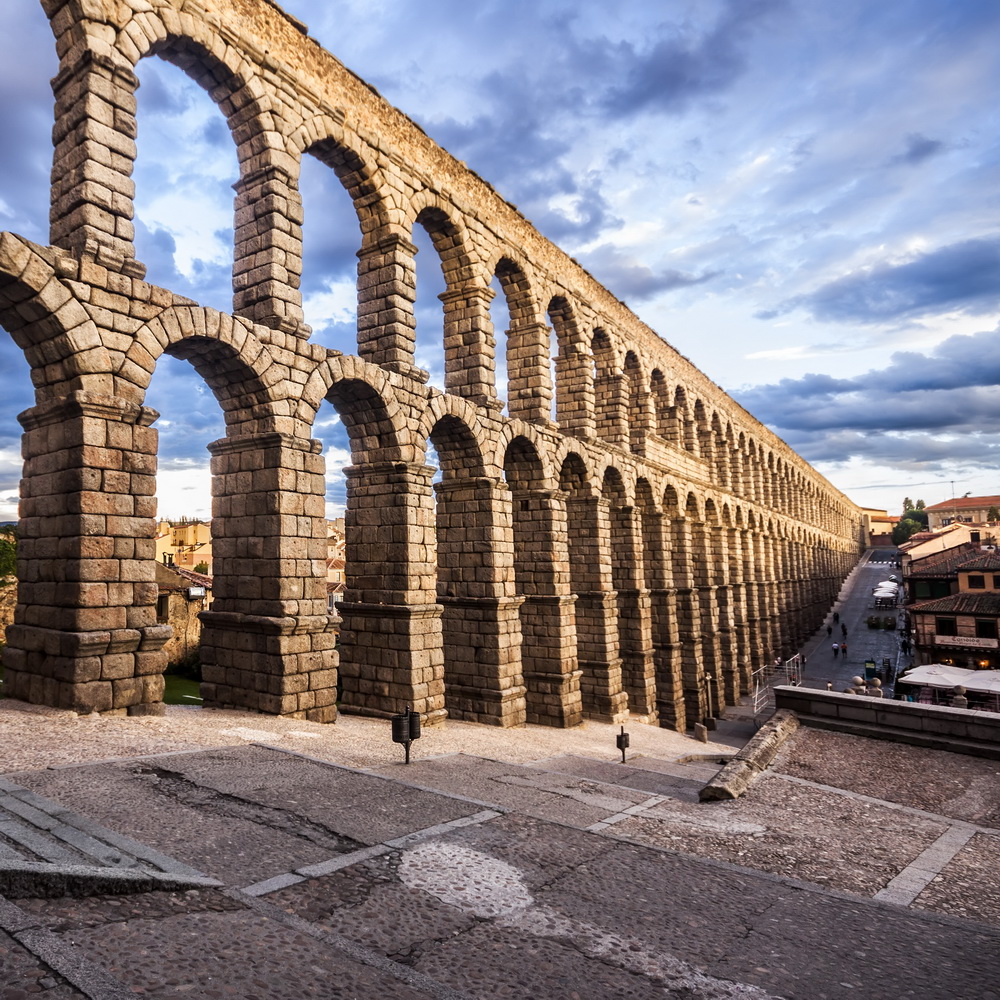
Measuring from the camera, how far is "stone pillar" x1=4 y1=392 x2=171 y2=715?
8.52 meters

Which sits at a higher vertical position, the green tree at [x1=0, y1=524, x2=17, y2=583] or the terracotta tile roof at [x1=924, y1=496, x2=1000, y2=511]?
the terracotta tile roof at [x1=924, y1=496, x2=1000, y2=511]

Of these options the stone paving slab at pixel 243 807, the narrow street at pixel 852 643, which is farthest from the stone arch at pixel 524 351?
the narrow street at pixel 852 643

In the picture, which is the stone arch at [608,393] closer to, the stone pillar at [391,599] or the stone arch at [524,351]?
the stone arch at [524,351]

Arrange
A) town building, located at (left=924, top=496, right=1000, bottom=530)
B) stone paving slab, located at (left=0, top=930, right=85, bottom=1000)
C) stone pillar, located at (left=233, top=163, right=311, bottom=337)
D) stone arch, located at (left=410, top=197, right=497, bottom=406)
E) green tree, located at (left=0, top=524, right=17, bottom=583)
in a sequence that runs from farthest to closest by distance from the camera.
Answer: town building, located at (left=924, top=496, right=1000, bottom=530) → green tree, located at (left=0, top=524, right=17, bottom=583) → stone arch, located at (left=410, top=197, right=497, bottom=406) → stone pillar, located at (left=233, top=163, right=311, bottom=337) → stone paving slab, located at (left=0, top=930, right=85, bottom=1000)

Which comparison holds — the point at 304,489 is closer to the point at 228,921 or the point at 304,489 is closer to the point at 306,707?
the point at 306,707

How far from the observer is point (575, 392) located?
2105cm

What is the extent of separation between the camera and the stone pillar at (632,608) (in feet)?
74.8

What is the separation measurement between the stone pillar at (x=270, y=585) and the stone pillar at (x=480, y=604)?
4655mm

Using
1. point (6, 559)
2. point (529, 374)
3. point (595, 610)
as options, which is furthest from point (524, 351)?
point (6, 559)

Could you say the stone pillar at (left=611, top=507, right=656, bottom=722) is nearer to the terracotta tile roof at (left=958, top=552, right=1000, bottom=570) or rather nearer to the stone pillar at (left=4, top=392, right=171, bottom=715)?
the stone pillar at (left=4, top=392, right=171, bottom=715)

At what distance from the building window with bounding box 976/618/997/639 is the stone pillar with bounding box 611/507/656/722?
16807 millimetres

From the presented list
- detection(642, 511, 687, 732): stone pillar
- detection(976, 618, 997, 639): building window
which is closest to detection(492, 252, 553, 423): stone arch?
detection(642, 511, 687, 732): stone pillar

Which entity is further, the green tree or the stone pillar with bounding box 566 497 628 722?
the green tree

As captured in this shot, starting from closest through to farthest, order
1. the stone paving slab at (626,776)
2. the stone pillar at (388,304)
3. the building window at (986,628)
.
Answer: the stone paving slab at (626,776) < the stone pillar at (388,304) < the building window at (986,628)
